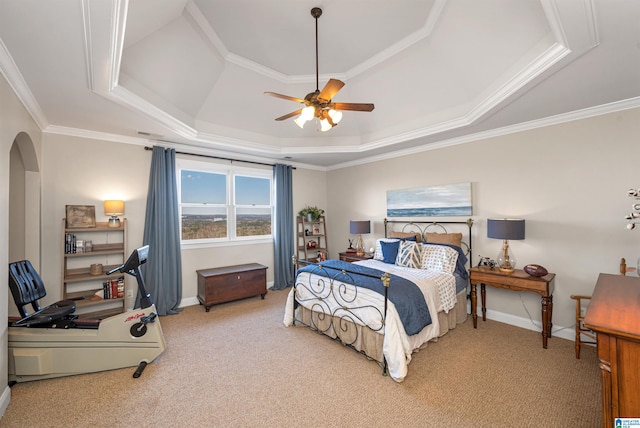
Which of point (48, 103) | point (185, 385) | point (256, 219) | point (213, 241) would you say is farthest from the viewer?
point (256, 219)

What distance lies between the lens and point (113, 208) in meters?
3.82

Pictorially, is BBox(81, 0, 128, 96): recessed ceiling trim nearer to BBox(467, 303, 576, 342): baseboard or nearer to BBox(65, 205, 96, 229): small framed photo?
BBox(65, 205, 96, 229): small framed photo

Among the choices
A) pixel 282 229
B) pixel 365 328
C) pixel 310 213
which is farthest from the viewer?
pixel 310 213

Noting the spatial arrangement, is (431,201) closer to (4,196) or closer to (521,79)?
(521,79)

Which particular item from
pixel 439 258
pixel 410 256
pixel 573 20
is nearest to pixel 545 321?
pixel 439 258

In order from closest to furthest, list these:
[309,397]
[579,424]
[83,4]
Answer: [83,4] → [579,424] → [309,397]

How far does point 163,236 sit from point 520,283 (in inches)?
201

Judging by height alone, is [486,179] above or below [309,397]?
above

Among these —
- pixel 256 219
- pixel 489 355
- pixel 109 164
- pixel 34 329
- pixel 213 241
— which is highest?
pixel 109 164

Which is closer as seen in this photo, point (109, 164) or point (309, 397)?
point (309, 397)

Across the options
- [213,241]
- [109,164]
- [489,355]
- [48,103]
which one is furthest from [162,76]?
[489,355]

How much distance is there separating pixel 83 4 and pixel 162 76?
1.82 meters

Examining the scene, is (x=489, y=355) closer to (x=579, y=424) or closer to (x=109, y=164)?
(x=579, y=424)

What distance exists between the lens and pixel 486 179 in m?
4.10
